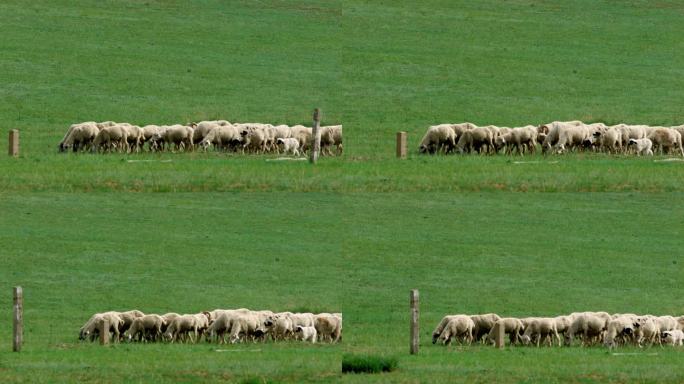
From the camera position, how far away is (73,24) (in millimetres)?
66000

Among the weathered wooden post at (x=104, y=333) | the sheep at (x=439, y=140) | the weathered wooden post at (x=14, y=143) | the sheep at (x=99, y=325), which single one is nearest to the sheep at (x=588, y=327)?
the sheep at (x=439, y=140)

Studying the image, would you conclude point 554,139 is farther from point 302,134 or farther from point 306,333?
point 306,333

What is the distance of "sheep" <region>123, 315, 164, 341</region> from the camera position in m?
44.4

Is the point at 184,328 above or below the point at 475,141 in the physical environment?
below

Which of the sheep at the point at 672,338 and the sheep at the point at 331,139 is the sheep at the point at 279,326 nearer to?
the sheep at the point at 331,139

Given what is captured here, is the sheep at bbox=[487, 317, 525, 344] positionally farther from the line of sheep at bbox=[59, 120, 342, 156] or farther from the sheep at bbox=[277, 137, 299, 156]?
the sheep at bbox=[277, 137, 299, 156]

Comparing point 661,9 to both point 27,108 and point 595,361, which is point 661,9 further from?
point 595,361

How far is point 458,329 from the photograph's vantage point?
147 ft

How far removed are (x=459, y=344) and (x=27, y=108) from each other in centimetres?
1846

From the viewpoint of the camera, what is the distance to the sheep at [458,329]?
44531mm

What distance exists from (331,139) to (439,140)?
9.57 feet

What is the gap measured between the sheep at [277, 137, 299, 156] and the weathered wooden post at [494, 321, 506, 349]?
7.63 metres

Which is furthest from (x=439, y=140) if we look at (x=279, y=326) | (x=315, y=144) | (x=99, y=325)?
(x=99, y=325)

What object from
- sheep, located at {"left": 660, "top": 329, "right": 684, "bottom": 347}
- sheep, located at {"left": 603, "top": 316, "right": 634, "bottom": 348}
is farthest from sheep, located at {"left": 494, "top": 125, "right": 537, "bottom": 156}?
sheep, located at {"left": 660, "top": 329, "right": 684, "bottom": 347}
